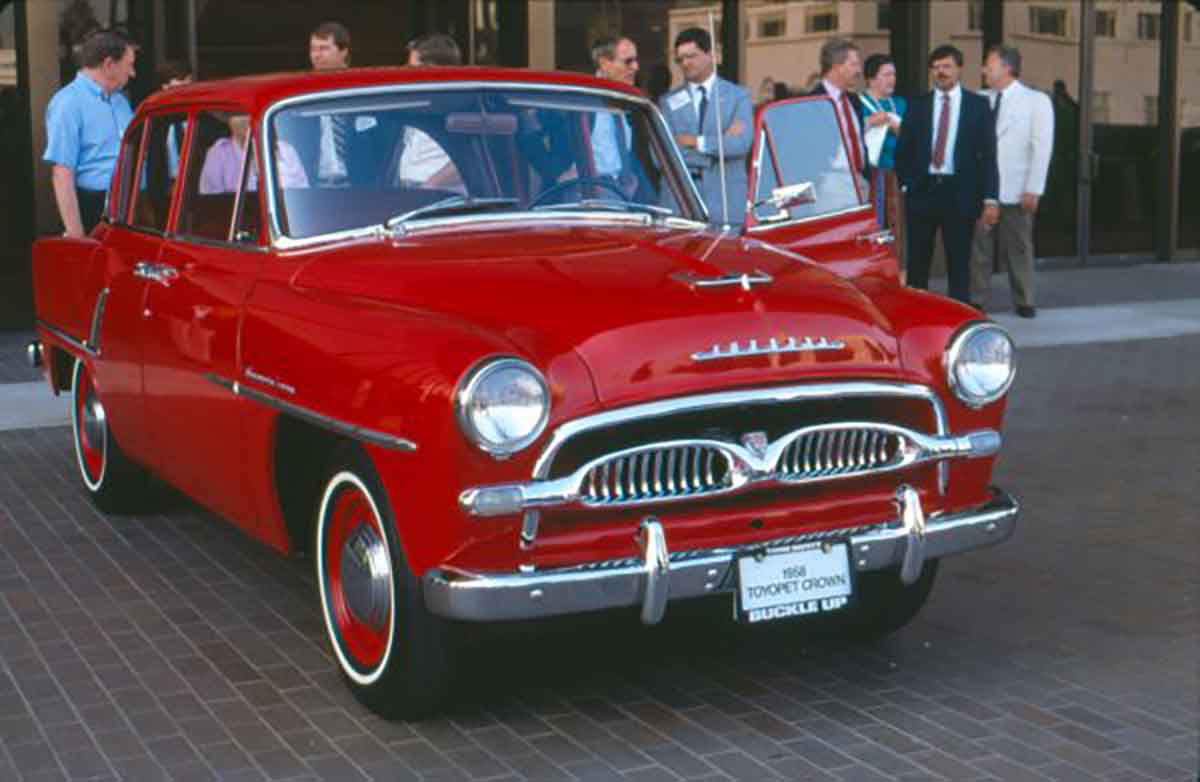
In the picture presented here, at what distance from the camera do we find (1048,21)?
706 inches

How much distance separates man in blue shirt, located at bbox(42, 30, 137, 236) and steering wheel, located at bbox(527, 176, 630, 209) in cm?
480

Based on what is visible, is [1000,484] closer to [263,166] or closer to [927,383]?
[927,383]

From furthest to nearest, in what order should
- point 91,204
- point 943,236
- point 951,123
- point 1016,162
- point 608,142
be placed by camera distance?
point 1016,162 → point 943,236 → point 951,123 → point 91,204 → point 608,142

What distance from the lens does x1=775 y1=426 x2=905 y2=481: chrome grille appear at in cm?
499

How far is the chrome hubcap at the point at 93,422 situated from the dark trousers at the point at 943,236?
6431mm

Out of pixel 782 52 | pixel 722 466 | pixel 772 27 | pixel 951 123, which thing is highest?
pixel 772 27

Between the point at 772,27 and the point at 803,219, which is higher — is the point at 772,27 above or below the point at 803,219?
above

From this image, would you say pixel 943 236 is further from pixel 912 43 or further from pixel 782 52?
pixel 912 43

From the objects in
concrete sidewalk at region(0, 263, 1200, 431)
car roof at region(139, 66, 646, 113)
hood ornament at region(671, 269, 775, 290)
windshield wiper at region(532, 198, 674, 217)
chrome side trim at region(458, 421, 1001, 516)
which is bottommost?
concrete sidewalk at region(0, 263, 1200, 431)

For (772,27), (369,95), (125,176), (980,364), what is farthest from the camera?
(772,27)

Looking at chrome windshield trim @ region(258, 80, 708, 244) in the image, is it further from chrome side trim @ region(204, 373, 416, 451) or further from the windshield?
chrome side trim @ region(204, 373, 416, 451)

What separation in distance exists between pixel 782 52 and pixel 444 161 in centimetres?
1138

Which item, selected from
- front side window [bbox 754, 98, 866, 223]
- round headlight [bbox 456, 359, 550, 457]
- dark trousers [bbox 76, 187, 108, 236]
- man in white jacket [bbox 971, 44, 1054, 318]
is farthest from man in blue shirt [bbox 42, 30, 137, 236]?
man in white jacket [bbox 971, 44, 1054, 318]

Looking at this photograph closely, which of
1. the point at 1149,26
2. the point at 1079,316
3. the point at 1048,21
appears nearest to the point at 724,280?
the point at 1079,316
